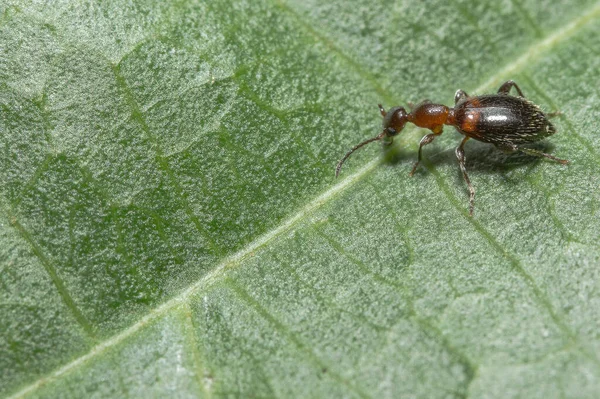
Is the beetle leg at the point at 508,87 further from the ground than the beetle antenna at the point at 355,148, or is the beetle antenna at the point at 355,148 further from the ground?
the beetle leg at the point at 508,87

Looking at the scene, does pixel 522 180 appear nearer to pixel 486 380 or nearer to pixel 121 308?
pixel 486 380

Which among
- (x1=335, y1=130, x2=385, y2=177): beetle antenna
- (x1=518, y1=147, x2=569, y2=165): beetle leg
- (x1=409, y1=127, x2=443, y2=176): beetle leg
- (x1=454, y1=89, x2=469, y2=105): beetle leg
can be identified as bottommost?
(x1=518, y1=147, x2=569, y2=165): beetle leg

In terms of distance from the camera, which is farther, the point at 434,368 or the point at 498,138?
the point at 498,138

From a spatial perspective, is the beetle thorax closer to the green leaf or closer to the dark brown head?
the dark brown head

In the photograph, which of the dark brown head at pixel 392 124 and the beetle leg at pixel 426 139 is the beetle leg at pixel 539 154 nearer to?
the beetle leg at pixel 426 139

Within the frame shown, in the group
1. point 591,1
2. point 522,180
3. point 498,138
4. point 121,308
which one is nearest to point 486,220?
point 522,180

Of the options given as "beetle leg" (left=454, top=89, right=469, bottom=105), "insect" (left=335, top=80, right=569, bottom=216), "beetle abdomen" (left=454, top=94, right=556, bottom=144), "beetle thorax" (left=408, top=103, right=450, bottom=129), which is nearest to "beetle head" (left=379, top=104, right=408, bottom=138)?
"insect" (left=335, top=80, right=569, bottom=216)

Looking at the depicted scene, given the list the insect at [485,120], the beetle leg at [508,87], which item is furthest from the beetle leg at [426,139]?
the beetle leg at [508,87]

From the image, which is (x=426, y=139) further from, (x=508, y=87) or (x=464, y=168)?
A: (x=508, y=87)
